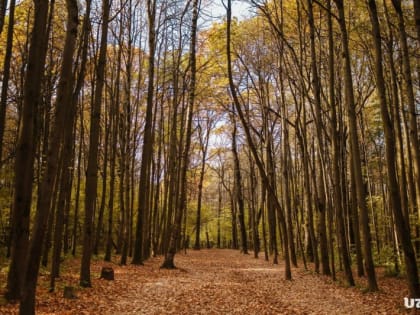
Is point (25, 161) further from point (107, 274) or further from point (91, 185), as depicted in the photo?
point (107, 274)

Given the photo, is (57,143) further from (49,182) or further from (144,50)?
(144,50)

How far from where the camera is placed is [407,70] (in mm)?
8000

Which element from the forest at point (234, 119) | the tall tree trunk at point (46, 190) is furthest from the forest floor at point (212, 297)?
the tall tree trunk at point (46, 190)

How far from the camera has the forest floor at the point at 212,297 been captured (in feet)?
21.2

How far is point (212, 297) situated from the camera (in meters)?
7.67

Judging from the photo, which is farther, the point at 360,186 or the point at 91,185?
the point at 91,185

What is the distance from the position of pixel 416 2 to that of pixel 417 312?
17.5ft

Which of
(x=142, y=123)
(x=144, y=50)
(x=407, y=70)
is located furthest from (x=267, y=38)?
(x=142, y=123)

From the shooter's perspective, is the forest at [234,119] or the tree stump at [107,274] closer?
the forest at [234,119]

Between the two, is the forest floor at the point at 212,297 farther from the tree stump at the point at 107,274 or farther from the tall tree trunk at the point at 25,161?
the tall tree trunk at the point at 25,161

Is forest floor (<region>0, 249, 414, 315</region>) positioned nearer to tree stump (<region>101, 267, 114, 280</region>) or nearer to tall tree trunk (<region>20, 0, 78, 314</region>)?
tree stump (<region>101, 267, 114, 280</region>)

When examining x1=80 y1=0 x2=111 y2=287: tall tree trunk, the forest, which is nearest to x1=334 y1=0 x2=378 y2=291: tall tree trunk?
the forest

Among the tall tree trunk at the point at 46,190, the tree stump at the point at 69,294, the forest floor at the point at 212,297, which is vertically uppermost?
the tall tree trunk at the point at 46,190

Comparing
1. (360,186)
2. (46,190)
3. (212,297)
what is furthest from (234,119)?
(46,190)
